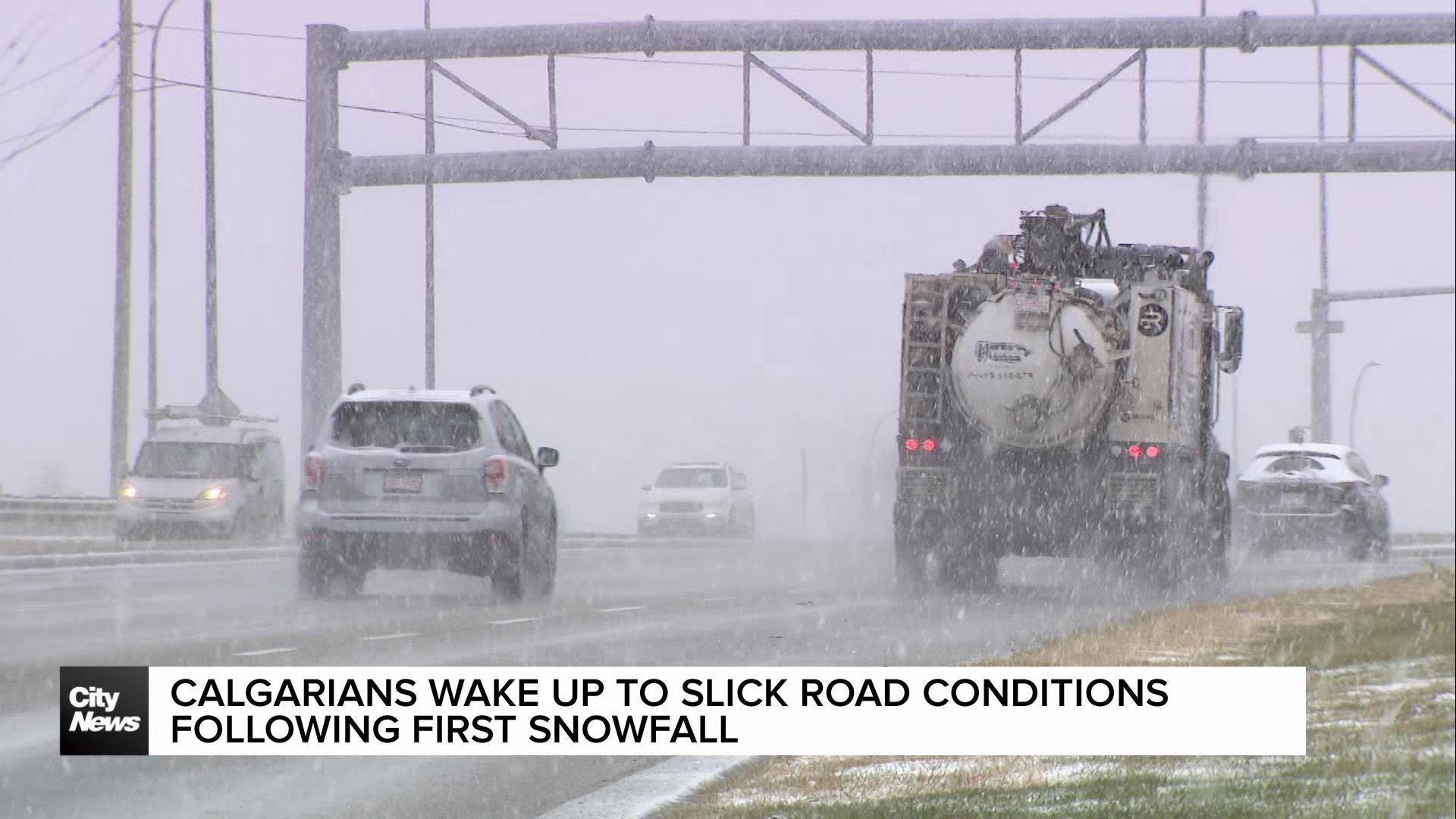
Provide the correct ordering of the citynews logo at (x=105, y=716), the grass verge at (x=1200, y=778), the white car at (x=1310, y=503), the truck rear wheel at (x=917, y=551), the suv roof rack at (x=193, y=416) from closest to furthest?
the grass verge at (x=1200, y=778) → the citynews logo at (x=105, y=716) → the truck rear wheel at (x=917, y=551) → the white car at (x=1310, y=503) → the suv roof rack at (x=193, y=416)

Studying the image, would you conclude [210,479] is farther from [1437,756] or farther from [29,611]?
[1437,756]

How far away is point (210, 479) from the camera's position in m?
34.5

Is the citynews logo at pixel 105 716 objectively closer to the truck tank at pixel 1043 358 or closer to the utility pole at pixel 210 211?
the truck tank at pixel 1043 358

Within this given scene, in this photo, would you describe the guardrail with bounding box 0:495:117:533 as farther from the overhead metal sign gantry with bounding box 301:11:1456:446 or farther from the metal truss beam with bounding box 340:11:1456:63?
the metal truss beam with bounding box 340:11:1456:63

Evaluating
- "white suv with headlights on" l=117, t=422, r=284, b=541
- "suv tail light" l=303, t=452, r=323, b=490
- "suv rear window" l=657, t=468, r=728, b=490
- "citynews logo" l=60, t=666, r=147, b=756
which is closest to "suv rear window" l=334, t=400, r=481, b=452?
"suv tail light" l=303, t=452, r=323, b=490

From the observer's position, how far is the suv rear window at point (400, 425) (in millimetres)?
19266

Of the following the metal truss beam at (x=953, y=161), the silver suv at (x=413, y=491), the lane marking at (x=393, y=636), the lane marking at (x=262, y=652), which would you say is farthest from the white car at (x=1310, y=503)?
the lane marking at (x=262, y=652)

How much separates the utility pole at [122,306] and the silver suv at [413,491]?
19.7m

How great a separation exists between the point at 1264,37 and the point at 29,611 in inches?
635

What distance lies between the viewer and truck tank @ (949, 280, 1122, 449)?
19844mm

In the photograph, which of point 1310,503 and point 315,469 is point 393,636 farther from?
point 1310,503

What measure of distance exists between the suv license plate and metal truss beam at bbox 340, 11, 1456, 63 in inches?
360

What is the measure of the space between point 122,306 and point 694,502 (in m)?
12.3

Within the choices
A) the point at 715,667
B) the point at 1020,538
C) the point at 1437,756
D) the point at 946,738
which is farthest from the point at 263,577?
the point at 1437,756
